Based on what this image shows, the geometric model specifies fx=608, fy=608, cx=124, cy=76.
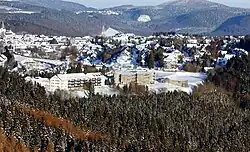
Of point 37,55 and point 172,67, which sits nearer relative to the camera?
point 172,67

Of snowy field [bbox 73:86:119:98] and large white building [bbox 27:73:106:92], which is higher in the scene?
large white building [bbox 27:73:106:92]

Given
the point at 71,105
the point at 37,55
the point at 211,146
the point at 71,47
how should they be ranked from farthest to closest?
the point at 71,47, the point at 37,55, the point at 71,105, the point at 211,146

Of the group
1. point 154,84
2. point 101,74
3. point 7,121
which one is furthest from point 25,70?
point 7,121

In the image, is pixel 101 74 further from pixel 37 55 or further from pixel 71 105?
pixel 37 55

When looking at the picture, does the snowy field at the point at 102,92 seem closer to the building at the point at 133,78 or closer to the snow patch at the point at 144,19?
the building at the point at 133,78

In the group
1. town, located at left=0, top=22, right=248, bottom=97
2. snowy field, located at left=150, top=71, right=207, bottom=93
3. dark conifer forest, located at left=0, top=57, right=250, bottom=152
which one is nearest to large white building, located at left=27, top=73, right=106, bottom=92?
town, located at left=0, top=22, right=248, bottom=97

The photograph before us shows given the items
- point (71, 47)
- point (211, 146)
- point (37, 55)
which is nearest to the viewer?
point (211, 146)

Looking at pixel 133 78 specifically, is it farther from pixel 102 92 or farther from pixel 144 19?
pixel 144 19

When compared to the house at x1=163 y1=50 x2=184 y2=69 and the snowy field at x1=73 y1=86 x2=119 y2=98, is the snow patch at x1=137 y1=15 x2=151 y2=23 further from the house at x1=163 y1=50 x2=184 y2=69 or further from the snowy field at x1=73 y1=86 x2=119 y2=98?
the snowy field at x1=73 y1=86 x2=119 y2=98

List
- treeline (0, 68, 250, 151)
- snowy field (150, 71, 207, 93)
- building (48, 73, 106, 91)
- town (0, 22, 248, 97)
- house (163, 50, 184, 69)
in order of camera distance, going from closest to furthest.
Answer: treeline (0, 68, 250, 151) < building (48, 73, 106, 91) < town (0, 22, 248, 97) < snowy field (150, 71, 207, 93) < house (163, 50, 184, 69)
